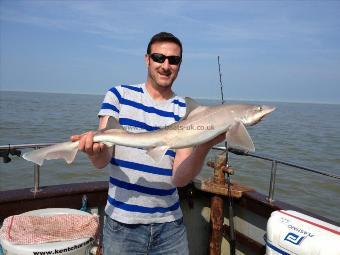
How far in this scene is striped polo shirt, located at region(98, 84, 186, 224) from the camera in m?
2.95

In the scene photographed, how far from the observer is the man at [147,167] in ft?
9.67

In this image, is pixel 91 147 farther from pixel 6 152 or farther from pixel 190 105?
pixel 6 152


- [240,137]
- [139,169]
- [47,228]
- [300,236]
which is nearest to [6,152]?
[47,228]

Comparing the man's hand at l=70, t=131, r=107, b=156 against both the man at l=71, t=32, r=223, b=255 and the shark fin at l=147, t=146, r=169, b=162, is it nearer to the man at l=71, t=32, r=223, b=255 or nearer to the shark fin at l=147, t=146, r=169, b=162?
the man at l=71, t=32, r=223, b=255

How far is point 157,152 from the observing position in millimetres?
2811

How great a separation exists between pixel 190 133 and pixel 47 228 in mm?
1809

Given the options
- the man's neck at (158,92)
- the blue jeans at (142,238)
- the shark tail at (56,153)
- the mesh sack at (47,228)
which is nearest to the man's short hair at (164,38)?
the man's neck at (158,92)

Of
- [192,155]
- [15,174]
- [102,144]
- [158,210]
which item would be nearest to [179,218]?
[158,210]

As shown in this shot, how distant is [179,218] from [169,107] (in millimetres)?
996

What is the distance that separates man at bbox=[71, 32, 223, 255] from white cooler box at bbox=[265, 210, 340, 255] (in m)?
0.96

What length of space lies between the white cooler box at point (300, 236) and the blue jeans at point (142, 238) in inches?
37.6

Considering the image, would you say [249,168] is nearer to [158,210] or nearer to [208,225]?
[208,225]

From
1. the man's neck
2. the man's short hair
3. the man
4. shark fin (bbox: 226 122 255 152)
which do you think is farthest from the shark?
the man's short hair

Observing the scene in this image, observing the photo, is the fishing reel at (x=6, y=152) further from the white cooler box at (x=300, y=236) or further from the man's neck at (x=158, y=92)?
the white cooler box at (x=300, y=236)
